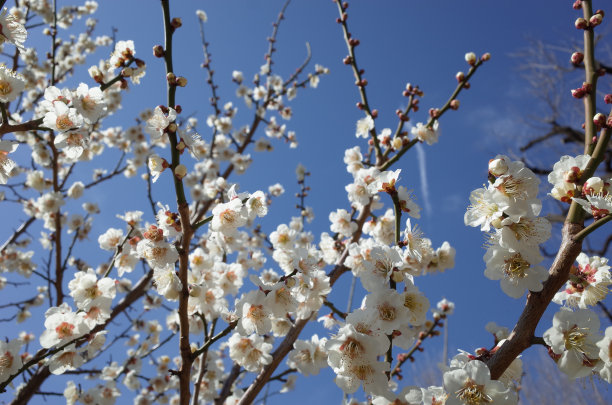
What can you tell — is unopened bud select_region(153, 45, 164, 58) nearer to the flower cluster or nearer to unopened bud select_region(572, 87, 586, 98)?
the flower cluster

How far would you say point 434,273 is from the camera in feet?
8.21

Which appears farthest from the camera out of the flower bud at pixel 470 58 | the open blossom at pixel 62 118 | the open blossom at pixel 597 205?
the flower bud at pixel 470 58

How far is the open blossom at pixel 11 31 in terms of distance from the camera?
1540 mm

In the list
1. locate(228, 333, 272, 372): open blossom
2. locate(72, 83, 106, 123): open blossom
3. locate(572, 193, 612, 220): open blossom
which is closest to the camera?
locate(572, 193, 612, 220): open blossom

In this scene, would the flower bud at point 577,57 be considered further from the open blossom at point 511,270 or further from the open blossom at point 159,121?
the open blossom at point 159,121

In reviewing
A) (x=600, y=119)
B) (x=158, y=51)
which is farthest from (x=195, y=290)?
(x=600, y=119)

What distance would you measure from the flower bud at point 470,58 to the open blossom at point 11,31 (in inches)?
91.4

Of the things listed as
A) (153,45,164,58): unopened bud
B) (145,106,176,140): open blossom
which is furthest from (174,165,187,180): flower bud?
(153,45,164,58): unopened bud

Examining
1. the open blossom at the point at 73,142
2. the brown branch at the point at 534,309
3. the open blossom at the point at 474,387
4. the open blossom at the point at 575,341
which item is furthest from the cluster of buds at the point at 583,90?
the open blossom at the point at 73,142

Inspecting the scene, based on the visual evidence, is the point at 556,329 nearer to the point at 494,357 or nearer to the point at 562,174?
the point at 494,357

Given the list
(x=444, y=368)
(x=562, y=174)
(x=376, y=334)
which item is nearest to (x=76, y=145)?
(x=376, y=334)

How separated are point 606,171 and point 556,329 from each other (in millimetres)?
7261

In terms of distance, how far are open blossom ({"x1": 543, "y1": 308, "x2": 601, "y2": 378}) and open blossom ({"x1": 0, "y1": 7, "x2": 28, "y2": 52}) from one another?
2.23 m

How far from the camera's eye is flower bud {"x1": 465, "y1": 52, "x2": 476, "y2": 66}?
2346mm
